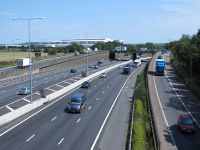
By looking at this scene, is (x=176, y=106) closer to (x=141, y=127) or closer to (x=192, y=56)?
(x=141, y=127)

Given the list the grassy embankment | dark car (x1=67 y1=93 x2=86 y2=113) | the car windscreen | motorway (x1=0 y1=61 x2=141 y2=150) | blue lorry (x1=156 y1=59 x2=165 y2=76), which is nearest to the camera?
the grassy embankment

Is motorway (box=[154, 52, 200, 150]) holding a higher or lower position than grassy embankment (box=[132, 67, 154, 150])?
lower

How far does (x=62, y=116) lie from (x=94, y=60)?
141 m

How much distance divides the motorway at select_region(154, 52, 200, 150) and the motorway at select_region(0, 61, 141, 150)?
7.41 metres

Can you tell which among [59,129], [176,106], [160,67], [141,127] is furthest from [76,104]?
[160,67]

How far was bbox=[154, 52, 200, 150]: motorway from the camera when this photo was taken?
38106 mm


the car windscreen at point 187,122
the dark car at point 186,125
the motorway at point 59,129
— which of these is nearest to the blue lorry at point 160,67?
the motorway at point 59,129

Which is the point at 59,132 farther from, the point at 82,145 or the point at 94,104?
the point at 94,104

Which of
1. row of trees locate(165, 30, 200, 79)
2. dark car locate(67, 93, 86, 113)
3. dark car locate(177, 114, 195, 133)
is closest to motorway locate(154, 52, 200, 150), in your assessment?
dark car locate(177, 114, 195, 133)

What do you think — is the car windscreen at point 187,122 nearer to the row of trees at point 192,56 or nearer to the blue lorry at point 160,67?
the row of trees at point 192,56

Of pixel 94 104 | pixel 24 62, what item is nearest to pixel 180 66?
pixel 24 62

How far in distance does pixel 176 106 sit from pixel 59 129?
21509 millimetres

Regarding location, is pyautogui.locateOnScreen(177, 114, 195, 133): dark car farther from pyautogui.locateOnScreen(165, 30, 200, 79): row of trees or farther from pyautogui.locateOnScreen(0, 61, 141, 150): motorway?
pyautogui.locateOnScreen(165, 30, 200, 79): row of trees

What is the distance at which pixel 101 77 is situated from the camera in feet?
354
